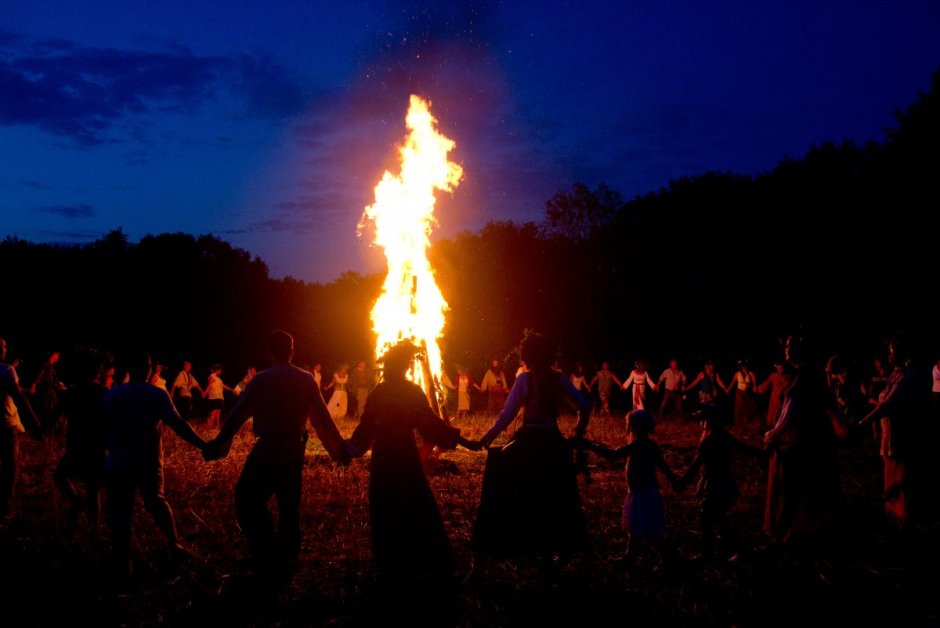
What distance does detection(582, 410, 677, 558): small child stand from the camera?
703 cm

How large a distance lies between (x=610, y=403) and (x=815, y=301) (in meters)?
12.8

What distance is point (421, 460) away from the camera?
23.0 feet

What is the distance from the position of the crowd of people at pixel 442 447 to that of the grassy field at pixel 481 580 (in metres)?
0.31

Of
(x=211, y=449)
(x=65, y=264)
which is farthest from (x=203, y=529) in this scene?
(x=65, y=264)

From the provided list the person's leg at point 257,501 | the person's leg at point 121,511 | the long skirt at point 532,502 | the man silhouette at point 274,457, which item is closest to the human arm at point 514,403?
the long skirt at point 532,502

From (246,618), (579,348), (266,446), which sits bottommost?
(246,618)

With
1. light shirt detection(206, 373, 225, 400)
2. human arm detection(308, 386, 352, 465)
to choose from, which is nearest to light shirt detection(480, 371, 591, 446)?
human arm detection(308, 386, 352, 465)

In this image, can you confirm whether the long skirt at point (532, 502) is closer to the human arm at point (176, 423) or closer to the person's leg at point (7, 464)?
the human arm at point (176, 423)

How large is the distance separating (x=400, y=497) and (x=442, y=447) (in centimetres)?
73

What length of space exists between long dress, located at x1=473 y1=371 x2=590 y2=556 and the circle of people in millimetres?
11

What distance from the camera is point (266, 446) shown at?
6.34 metres

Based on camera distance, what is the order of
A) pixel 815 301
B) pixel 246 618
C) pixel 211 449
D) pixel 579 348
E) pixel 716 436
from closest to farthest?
1. pixel 246 618
2. pixel 211 449
3. pixel 716 436
4. pixel 815 301
5. pixel 579 348

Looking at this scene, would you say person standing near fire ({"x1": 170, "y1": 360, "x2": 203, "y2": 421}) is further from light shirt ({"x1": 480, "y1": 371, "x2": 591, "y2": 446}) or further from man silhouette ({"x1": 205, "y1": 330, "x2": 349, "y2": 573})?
light shirt ({"x1": 480, "y1": 371, "x2": 591, "y2": 446})

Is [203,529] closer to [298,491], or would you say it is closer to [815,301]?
[298,491]
